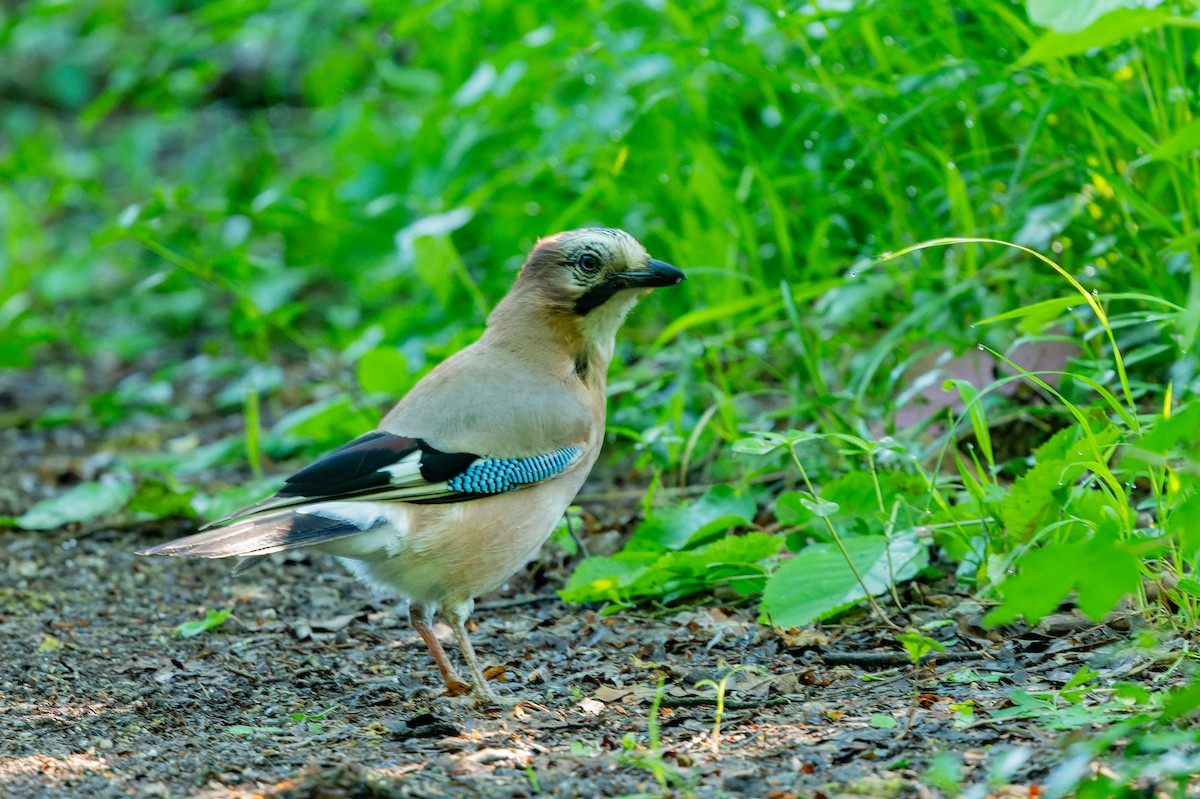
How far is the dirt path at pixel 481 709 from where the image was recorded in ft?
9.03

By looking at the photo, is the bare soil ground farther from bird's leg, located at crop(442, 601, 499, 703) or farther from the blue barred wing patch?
the blue barred wing patch

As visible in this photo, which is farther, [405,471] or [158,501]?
Answer: [158,501]

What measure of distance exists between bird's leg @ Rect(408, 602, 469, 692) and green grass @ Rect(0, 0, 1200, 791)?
1.63 feet

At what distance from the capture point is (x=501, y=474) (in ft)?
12.4

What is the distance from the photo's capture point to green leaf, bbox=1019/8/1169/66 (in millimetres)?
2365

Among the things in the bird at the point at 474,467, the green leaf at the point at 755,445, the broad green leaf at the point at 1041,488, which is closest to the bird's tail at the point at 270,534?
the bird at the point at 474,467

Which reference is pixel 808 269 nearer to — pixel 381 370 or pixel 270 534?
pixel 381 370

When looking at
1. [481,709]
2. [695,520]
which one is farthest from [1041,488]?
[481,709]

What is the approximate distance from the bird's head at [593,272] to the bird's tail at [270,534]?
103cm

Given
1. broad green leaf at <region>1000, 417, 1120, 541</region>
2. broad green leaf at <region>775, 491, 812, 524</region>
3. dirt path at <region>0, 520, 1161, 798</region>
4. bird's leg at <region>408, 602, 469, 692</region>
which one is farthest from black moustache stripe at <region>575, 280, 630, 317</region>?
broad green leaf at <region>1000, 417, 1120, 541</region>

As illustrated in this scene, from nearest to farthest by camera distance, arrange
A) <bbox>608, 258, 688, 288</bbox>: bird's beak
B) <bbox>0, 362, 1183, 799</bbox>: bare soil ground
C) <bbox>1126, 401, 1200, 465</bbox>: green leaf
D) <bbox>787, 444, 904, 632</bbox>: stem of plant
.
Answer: <bbox>1126, 401, 1200, 465</bbox>: green leaf → <bbox>0, 362, 1183, 799</bbox>: bare soil ground → <bbox>787, 444, 904, 632</bbox>: stem of plant → <bbox>608, 258, 688, 288</bbox>: bird's beak

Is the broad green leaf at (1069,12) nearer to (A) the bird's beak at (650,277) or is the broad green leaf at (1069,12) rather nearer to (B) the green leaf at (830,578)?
(B) the green leaf at (830,578)

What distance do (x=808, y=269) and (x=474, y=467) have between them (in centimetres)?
185

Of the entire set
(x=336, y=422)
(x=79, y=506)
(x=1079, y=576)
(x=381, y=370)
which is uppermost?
(x=1079, y=576)
